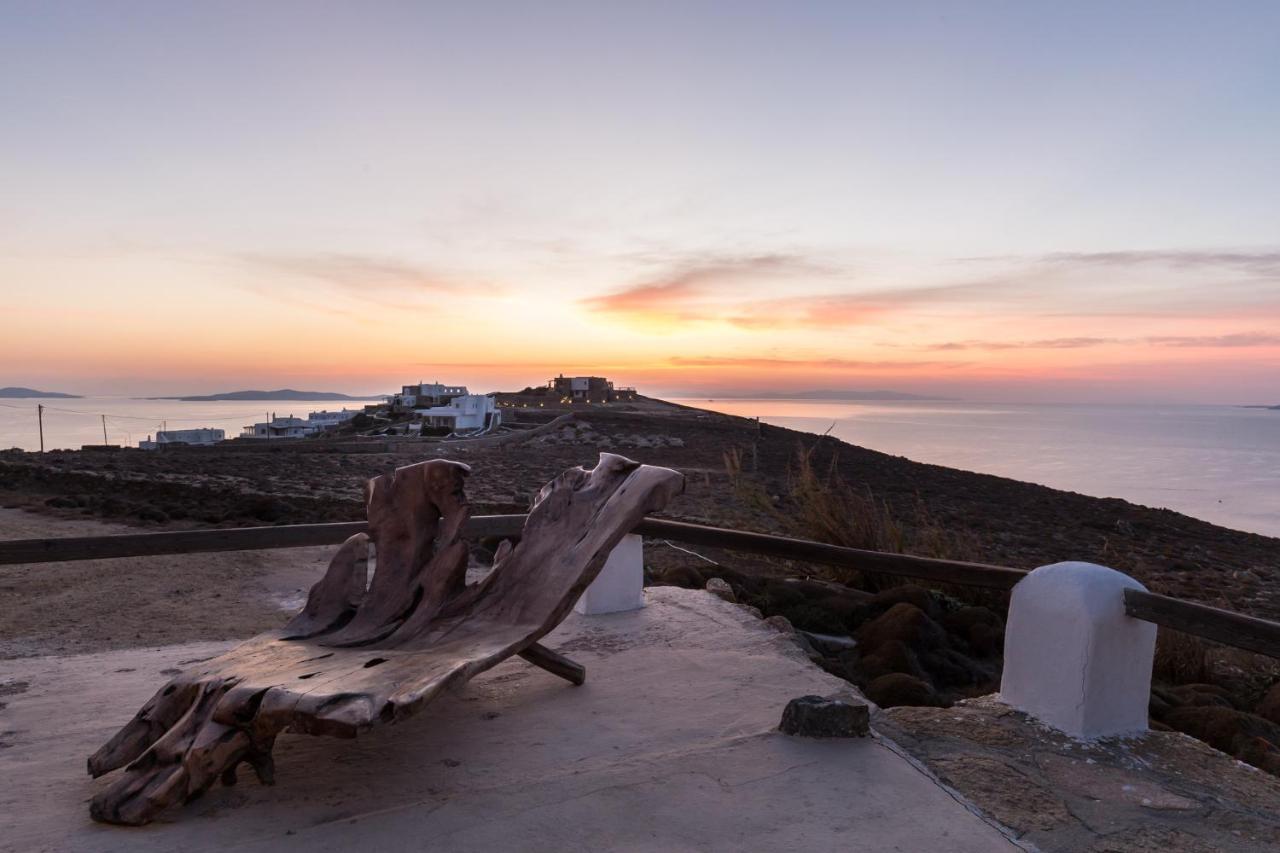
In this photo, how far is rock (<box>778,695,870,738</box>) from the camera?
2.66m

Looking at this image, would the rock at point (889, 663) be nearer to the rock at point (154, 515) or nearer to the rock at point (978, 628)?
the rock at point (978, 628)

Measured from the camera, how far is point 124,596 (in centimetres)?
598

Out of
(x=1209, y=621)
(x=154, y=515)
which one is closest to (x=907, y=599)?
(x=1209, y=621)

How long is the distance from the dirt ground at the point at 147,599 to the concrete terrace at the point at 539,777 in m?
1.74

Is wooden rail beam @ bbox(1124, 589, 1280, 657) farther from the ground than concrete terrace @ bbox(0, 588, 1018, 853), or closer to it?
farther from the ground

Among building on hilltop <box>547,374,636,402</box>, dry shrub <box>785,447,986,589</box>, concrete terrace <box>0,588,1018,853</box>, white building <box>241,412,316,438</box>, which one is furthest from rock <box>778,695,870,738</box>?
building on hilltop <box>547,374,636,402</box>

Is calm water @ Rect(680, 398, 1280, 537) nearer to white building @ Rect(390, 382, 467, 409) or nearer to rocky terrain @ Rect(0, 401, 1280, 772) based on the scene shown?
rocky terrain @ Rect(0, 401, 1280, 772)

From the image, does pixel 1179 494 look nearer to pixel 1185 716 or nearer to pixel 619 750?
pixel 1185 716

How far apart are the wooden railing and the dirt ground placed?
44.8 inches

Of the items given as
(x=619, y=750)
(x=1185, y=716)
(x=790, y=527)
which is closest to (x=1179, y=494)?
(x=790, y=527)

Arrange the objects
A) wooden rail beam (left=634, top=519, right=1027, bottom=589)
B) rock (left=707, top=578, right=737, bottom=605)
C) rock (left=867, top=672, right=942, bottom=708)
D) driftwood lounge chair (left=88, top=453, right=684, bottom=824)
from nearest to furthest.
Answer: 1. driftwood lounge chair (left=88, top=453, right=684, bottom=824)
2. wooden rail beam (left=634, top=519, right=1027, bottom=589)
3. rock (left=867, top=672, right=942, bottom=708)
4. rock (left=707, top=578, right=737, bottom=605)

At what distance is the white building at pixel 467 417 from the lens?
30.4 meters

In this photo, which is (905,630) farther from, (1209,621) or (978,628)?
(1209,621)

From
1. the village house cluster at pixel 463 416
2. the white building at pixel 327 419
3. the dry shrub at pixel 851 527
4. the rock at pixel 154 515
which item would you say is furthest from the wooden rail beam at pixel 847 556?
the white building at pixel 327 419
